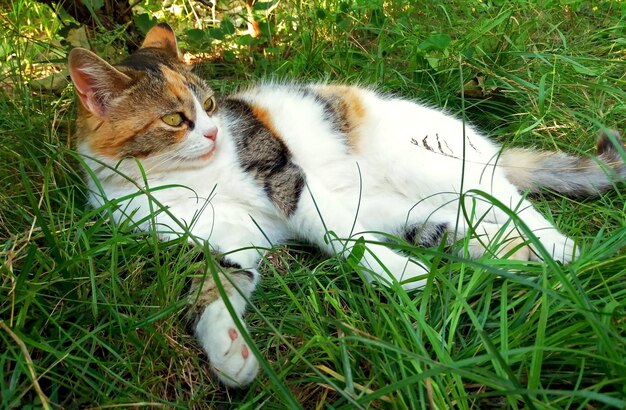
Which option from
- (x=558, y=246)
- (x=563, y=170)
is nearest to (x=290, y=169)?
(x=558, y=246)

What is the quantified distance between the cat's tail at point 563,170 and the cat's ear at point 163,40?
164cm

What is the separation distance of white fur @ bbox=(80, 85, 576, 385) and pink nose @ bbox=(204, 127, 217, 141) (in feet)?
0.06

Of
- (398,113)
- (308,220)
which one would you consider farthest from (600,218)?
(308,220)

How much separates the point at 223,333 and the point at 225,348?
2.2 inches

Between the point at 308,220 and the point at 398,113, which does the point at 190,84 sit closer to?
the point at 308,220

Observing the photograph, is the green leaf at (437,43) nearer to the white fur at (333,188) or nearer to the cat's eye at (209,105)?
the white fur at (333,188)

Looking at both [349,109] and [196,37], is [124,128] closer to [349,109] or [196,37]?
[349,109]

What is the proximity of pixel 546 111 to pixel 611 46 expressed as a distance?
104cm

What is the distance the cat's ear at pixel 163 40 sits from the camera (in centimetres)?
Result: 239

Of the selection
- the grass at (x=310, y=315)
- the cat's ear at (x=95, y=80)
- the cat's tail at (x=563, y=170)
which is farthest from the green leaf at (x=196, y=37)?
the cat's tail at (x=563, y=170)

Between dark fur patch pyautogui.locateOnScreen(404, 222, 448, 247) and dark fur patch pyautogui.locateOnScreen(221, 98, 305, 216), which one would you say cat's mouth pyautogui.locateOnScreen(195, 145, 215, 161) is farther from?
dark fur patch pyautogui.locateOnScreen(404, 222, 448, 247)

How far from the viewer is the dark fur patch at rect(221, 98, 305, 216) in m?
2.05

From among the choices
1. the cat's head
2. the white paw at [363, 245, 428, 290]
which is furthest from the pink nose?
the white paw at [363, 245, 428, 290]

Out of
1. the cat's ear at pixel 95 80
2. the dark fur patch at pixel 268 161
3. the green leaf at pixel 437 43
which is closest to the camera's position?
the cat's ear at pixel 95 80
